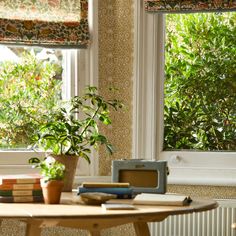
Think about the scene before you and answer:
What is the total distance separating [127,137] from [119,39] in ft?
2.08

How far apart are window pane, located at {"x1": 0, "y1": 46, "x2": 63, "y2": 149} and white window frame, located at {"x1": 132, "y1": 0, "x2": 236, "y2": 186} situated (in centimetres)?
52

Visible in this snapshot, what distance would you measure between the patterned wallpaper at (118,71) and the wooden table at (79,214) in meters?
1.33

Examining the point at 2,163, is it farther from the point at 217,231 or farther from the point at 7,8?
the point at 217,231

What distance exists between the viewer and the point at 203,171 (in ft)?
13.8

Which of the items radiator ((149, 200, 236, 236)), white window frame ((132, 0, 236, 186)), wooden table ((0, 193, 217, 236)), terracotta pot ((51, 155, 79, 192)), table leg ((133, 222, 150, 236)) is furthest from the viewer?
white window frame ((132, 0, 236, 186))

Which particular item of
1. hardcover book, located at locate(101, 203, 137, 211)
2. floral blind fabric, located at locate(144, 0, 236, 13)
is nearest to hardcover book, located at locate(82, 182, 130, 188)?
hardcover book, located at locate(101, 203, 137, 211)

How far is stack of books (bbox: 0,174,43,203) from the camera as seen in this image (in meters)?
3.00

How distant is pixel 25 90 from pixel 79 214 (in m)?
1.80

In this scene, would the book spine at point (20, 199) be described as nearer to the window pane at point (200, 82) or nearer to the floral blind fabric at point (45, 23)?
the floral blind fabric at point (45, 23)

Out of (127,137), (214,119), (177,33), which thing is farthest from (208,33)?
(127,137)

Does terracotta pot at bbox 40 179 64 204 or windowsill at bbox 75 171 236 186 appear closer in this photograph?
terracotta pot at bbox 40 179 64 204

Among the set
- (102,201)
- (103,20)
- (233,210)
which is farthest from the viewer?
(103,20)

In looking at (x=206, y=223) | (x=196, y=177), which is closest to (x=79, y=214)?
(x=206, y=223)

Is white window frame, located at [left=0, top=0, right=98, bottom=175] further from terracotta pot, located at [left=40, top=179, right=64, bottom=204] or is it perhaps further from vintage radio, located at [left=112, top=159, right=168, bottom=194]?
terracotta pot, located at [left=40, top=179, right=64, bottom=204]
